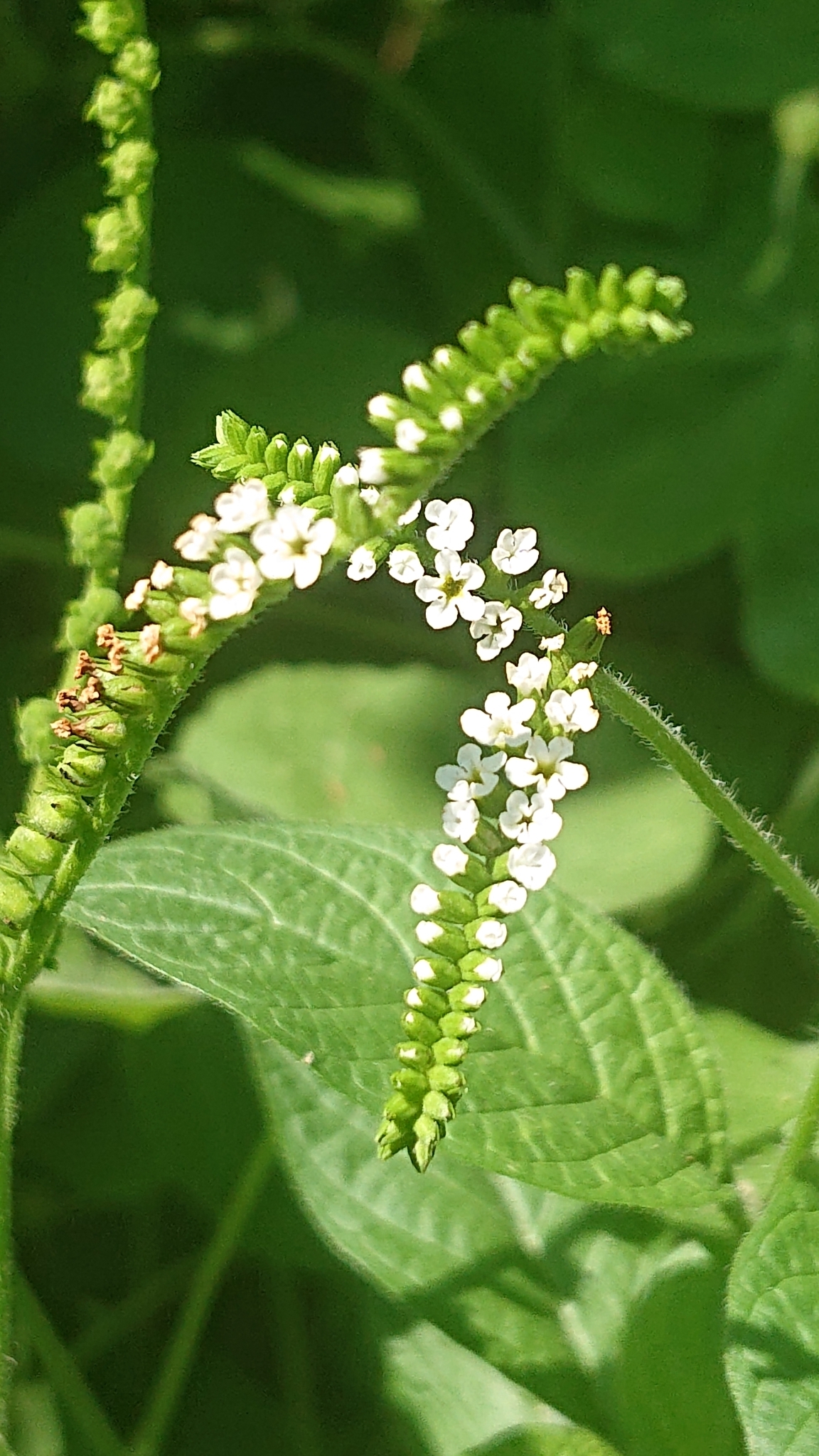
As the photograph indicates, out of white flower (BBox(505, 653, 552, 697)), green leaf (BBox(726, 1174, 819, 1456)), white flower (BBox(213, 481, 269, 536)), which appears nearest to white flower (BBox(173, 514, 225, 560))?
white flower (BBox(213, 481, 269, 536))

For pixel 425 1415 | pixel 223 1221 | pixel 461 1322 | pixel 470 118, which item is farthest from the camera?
pixel 470 118

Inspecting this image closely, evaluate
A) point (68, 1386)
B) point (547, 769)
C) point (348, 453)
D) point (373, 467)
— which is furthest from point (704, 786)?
point (348, 453)

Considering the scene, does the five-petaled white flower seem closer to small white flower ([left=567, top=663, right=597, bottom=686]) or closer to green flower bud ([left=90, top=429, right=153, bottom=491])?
small white flower ([left=567, top=663, right=597, bottom=686])

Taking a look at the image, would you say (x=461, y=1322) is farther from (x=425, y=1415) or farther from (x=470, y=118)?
(x=470, y=118)

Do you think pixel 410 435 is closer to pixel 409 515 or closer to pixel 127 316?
pixel 409 515

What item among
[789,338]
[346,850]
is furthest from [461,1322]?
[789,338]

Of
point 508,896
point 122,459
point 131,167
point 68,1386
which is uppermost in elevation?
point 131,167
